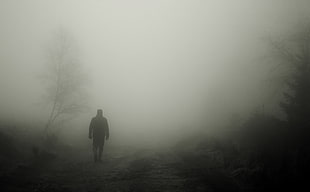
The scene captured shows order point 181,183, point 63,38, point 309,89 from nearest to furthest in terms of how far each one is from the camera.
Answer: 1. point 181,183
2. point 309,89
3. point 63,38

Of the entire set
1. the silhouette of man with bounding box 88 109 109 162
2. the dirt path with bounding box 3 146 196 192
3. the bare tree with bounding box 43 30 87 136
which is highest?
the bare tree with bounding box 43 30 87 136

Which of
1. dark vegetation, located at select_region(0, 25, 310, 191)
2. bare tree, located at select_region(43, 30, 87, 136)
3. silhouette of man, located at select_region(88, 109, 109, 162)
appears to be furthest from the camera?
bare tree, located at select_region(43, 30, 87, 136)

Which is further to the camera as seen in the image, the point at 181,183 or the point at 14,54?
the point at 14,54

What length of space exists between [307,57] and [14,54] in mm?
100383

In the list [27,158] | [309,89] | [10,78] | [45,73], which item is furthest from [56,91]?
[10,78]

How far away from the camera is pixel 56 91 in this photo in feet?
84.4

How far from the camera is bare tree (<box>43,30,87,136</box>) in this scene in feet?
85.0

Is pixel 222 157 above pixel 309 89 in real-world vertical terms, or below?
below

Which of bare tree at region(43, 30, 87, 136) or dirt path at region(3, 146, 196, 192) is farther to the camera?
→ bare tree at region(43, 30, 87, 136)

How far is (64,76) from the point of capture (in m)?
26.3

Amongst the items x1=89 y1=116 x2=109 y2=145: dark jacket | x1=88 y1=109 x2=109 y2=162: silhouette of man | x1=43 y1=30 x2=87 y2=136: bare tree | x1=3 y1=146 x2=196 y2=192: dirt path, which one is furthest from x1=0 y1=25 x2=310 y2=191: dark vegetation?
x1=43 y1=30 x2=87 y2=136: bare tree

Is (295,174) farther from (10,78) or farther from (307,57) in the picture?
(10,78)

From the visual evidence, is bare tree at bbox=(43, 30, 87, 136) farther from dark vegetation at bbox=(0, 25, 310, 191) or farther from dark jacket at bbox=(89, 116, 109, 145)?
dark jacket at bbox=(89, 116, 109, 145)

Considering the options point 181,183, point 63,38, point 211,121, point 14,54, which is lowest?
point 181,183
